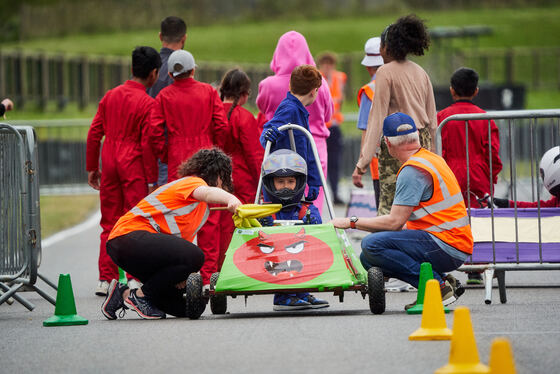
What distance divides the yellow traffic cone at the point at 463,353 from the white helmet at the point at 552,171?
4.39 metres

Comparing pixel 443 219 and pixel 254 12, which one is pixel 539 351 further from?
pixel 254 12

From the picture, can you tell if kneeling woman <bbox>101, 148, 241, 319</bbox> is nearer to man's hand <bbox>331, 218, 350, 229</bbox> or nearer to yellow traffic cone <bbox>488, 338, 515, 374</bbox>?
man's hand <bbox>331, 218, 350, 229</bbox>

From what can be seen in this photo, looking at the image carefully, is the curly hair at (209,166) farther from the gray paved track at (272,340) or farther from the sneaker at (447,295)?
the sneaker at (447,295)

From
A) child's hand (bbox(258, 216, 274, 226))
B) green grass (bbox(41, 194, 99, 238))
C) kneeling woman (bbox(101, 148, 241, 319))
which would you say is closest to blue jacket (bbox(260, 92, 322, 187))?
child's hand (bbox(258, 216, 274, 226))

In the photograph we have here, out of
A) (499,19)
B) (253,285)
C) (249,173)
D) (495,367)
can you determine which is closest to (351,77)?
(499,19)

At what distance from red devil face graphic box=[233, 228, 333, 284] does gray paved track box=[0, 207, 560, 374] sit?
1.00ft

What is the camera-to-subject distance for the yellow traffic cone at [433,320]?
7020 millimetres

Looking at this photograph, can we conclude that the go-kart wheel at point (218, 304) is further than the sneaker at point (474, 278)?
No

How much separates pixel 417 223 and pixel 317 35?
50361mm

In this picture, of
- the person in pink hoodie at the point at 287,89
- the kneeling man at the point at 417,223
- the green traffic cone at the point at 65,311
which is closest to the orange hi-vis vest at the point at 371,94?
the person in pink hoodie at the point at 287,89

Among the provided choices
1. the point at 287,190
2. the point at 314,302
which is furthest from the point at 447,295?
the point at 287,190

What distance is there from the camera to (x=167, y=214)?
8609 millimetres

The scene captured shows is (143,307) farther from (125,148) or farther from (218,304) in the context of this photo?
(125,148)

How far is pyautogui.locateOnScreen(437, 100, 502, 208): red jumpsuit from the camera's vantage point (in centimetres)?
1034
